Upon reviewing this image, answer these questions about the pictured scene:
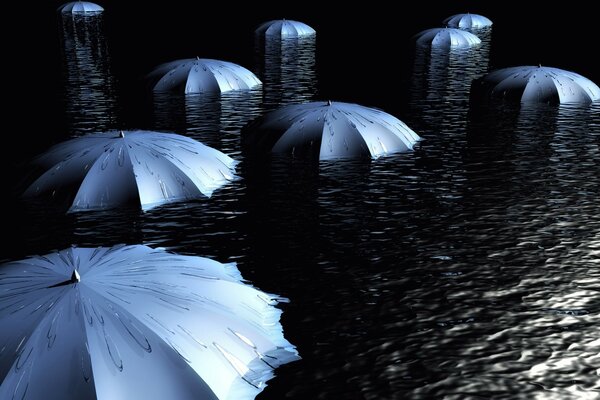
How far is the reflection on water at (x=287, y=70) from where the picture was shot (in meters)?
26.0

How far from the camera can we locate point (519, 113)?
906 inches

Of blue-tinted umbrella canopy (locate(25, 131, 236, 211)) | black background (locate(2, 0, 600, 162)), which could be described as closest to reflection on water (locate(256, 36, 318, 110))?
black background (locate(2, 0, 600, 162))

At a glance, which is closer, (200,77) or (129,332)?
(129,332)

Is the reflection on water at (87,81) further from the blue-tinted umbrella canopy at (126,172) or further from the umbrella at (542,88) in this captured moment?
the umbrella at (542,88)

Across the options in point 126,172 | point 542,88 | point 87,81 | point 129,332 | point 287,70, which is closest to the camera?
point 129,332

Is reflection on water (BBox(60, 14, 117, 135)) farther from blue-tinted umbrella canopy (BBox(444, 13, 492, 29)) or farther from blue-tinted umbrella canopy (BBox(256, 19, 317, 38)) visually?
blue-tinted umbrella canopy (BBox(444, 13, 492, 29))

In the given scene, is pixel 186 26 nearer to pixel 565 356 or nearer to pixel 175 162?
pixel 175 162

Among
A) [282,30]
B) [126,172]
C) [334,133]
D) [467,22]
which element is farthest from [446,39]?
[126,172]

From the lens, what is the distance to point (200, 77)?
2584 cm

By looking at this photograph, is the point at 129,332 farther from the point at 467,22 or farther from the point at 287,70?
the point at 467,22

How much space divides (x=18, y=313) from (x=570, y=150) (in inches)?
568

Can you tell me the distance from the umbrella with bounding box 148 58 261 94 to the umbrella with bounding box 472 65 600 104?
7691mm

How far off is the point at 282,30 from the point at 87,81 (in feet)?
50.7

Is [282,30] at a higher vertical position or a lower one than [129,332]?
lower
